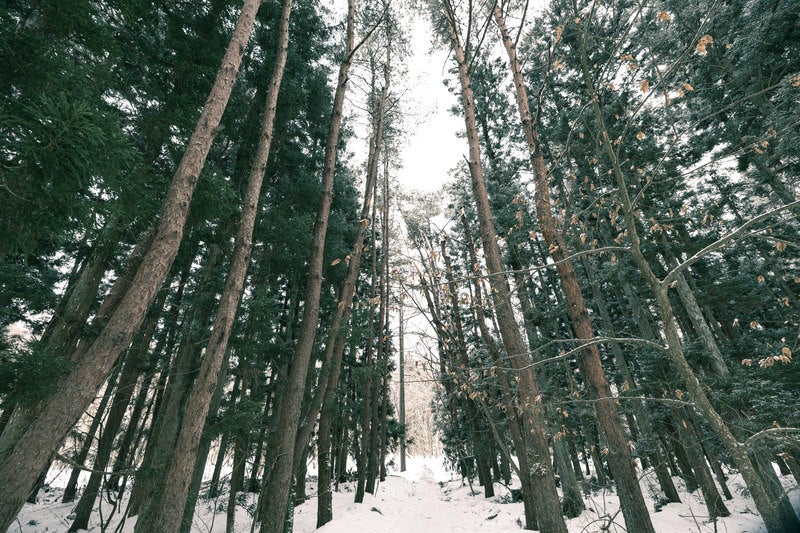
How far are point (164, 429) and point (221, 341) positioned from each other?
4275 mm

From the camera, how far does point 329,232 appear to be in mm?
10891

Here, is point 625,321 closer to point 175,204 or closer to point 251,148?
point 251,148

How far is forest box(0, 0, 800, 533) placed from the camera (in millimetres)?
2775

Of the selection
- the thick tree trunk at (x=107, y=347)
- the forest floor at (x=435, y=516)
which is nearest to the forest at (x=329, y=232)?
the thick tree trunk at (x=107, y=347)

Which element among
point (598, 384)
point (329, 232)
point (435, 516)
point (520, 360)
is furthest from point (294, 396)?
point (435, 516)

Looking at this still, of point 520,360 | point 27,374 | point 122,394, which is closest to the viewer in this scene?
point 27,374

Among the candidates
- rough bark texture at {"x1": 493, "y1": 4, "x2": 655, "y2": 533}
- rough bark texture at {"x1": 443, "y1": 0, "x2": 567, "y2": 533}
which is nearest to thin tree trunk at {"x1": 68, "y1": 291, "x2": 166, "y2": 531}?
rough bark texture at {"x1": 443, "y1": 0, "x2": 567, "y2": 533}

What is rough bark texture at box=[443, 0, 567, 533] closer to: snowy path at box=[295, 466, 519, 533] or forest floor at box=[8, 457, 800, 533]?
forest floor at box=[8, 457, 800, 533]

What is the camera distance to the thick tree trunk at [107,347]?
2.49 meters

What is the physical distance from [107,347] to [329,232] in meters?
8.18

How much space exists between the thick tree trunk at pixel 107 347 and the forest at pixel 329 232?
2 cm

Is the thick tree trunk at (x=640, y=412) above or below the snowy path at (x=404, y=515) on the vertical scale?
above

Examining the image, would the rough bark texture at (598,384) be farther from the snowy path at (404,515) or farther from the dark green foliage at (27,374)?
the dark green foliage at (27,374)

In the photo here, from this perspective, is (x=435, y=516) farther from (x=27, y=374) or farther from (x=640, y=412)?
(x=27, y=374)
